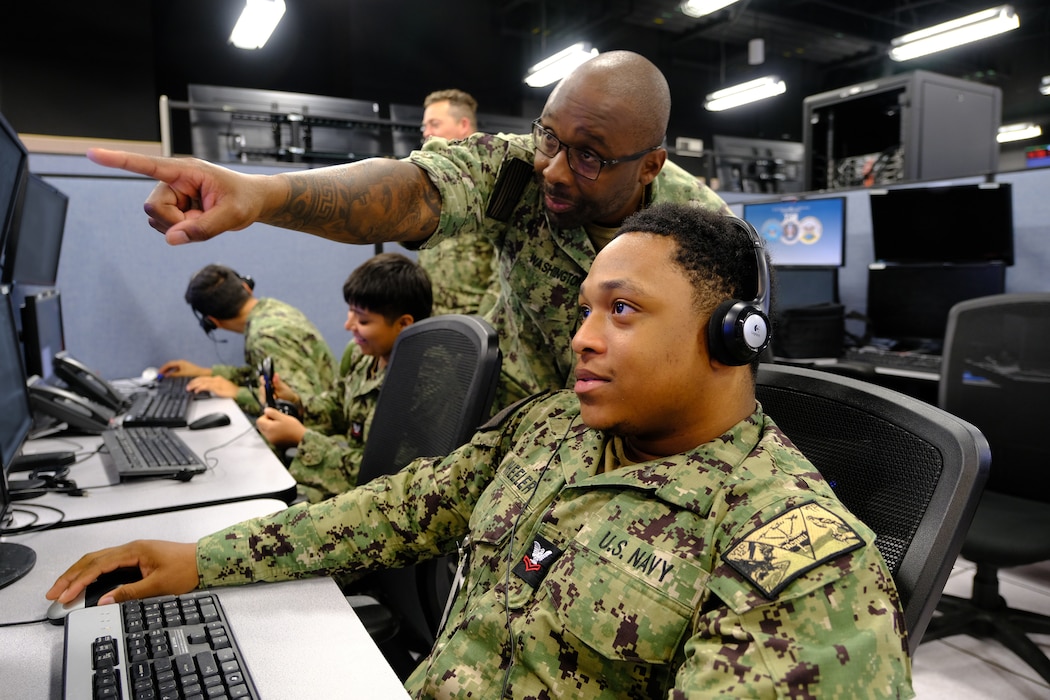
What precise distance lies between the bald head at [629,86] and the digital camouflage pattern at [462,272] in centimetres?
108

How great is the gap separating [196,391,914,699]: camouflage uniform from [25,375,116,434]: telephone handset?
1105mm

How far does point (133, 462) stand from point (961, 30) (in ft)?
23.5

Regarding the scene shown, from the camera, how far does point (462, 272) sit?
2.17m

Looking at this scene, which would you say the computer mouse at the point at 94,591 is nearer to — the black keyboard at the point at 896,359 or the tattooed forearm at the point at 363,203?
the tattooed forearm at the point at 363,203

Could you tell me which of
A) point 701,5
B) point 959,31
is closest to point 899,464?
point 701,5

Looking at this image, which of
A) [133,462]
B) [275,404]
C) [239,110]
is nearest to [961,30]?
[239,110]

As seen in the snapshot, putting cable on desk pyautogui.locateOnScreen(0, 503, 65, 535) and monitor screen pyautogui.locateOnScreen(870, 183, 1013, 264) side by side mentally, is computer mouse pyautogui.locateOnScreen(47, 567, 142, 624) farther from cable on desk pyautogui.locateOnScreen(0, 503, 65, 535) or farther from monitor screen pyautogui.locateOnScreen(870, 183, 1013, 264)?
monitor screen pyautogui.locateOnScreen(870, 183, 1013, 264)

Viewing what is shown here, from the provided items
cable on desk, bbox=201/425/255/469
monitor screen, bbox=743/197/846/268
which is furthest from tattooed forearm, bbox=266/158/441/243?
monitor screen, bbox=743/197/846/268

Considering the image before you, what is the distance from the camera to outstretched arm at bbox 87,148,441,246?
0.66 metres

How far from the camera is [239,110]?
3.00 m

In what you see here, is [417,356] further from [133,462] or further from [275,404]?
[275,404]

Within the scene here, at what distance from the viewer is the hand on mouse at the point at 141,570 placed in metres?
0.80

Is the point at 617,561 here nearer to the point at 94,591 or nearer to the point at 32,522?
the point at 94,591

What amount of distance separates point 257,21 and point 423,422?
17.0 ft
